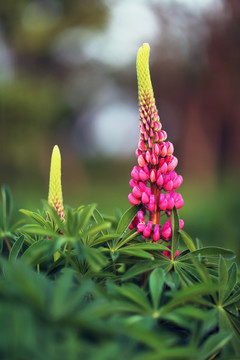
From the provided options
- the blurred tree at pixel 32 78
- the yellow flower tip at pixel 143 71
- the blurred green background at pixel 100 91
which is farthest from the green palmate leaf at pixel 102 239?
the blurred tree at pixel 32 78

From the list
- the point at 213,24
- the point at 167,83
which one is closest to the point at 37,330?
the point at 213,24

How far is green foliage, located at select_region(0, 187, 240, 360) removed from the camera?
61 centimetres

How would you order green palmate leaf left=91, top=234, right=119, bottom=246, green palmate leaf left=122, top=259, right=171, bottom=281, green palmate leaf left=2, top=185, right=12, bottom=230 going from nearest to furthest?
green palmate leaf left=122, top=259, right=171, bottom=281, green palmate leaf left=91, top=234, right=119, bottom=246, green palmate leaf left=2, top=185, right=12, bottom=230

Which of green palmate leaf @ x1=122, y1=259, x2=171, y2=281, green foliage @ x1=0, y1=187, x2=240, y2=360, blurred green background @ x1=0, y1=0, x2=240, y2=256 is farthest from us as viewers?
blurred green background @ x1=0, y1=0, x2=240, y2=256

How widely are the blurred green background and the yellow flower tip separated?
8.10m

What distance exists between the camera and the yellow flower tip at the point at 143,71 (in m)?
1.16

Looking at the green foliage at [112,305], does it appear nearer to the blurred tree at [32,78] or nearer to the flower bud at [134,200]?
the flower bud at [134,200]

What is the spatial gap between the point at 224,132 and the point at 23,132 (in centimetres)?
624

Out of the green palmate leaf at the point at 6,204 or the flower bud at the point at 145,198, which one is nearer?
the flower bud at the point at 145,198

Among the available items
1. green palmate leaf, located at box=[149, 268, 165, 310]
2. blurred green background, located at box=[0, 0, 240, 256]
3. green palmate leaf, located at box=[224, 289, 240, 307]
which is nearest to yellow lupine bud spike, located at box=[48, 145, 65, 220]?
green palmate leaf, located at box=[149, 268, 165, 310]

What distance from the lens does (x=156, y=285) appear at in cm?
87

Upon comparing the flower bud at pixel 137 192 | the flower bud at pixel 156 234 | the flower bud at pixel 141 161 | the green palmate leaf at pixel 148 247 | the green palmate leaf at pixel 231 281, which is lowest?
the green palmate leaf at pixel 231 281

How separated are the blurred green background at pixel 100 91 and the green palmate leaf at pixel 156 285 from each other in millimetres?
8370

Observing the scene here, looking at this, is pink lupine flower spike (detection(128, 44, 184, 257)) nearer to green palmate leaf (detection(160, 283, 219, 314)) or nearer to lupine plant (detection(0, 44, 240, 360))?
lupine plant (detection(0, 44, 240, 360))
